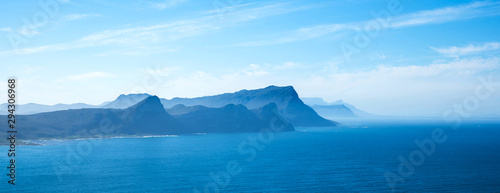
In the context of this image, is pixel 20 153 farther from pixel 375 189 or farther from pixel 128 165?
pixel 375 189

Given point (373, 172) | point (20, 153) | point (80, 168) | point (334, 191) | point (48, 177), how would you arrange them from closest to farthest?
point (334, 191) → point (48, 177) → point (373, 172) → point (80, 168) → point (20, 153)

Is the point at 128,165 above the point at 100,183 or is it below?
above

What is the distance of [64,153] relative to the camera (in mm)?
150750

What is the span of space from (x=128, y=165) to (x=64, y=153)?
44.3 m

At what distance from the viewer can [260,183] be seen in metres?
93.1

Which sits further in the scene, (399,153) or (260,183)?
(399,153)

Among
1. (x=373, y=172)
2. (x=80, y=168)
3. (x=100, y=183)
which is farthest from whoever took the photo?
(x=80, y=168)

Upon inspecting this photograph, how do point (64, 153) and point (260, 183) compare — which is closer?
point (260, 183)

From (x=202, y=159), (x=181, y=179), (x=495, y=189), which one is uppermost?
(x=202, y=159)

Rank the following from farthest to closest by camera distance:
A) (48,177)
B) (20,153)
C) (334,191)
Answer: (20,153), (48,177), (334,191)

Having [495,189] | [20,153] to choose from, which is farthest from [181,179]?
[20,153]

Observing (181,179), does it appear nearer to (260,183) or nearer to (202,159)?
(260,183)

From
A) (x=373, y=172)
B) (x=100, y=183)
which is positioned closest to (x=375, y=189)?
(x=373, y=172)

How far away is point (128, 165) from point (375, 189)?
73.6 m
